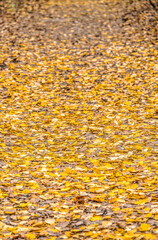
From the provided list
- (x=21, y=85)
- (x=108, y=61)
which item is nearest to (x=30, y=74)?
(x=21, y=85)

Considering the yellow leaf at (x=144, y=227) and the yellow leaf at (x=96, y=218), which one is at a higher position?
the yellow leaf at (x=96, y=218)

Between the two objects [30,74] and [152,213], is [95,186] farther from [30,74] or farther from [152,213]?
[30,74]

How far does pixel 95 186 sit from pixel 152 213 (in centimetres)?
105

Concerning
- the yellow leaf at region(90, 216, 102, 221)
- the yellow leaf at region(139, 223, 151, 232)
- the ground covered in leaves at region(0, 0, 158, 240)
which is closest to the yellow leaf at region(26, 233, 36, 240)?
the ground covered in leaves at region(0, 0, 158, 240)

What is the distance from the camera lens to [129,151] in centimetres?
610

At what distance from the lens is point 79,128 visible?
7.16 meters

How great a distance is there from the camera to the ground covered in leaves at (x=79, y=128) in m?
4.43

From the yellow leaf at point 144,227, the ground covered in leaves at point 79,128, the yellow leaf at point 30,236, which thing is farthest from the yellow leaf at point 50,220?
the yellow leaf at point 144,227

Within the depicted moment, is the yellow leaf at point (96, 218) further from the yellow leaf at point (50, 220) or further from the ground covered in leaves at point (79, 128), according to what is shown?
the yellow leaf at point (50, 220)

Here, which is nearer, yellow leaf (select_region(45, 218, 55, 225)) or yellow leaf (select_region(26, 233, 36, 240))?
yellow leaf (select_region(26, 233, 36, 240))

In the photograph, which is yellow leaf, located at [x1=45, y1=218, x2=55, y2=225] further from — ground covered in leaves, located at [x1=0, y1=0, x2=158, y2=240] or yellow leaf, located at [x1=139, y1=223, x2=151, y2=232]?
yellow leaf, located at [x1=139, y1=223, x2=151, y2=232]

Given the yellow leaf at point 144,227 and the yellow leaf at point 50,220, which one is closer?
the yellow leaf at point 144,227

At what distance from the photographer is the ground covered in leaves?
4.43 metres

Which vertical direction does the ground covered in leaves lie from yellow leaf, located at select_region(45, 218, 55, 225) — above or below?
above
